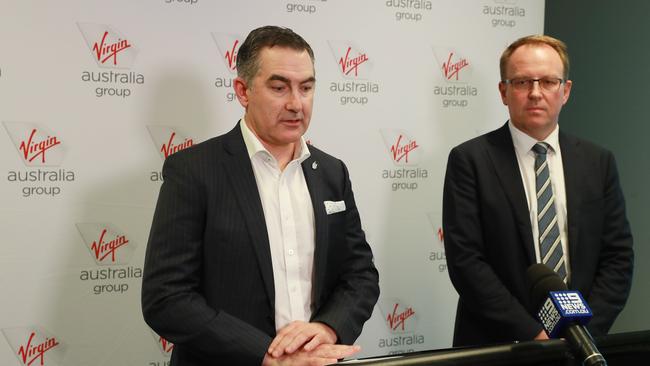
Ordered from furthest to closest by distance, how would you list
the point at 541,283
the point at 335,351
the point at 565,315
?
the point at 335,351
the point at 541,283
the point at 565,315

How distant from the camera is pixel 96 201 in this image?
2428 millimetres

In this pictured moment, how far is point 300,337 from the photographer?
179 centimetres

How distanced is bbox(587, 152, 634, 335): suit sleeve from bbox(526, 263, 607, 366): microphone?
1.29m

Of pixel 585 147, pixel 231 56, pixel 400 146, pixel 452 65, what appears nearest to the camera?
pixel 585 147

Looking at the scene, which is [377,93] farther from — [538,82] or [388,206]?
[538,82]

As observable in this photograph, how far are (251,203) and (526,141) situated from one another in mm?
1100

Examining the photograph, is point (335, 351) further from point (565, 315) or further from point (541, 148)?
point (541, 148)

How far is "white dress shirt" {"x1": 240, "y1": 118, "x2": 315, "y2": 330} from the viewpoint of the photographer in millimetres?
1919

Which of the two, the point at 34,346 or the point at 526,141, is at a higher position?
the point at 526,141

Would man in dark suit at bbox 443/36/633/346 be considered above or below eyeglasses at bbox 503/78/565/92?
below

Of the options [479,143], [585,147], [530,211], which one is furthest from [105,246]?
[585,147]

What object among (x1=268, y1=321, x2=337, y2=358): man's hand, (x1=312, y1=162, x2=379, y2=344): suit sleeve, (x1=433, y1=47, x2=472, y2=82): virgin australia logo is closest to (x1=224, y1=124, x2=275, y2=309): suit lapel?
(x1=268, y1=321, x2=337, y2=358): man's hand

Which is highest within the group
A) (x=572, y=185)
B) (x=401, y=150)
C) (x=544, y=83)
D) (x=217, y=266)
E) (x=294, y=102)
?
(x=544, y=83)

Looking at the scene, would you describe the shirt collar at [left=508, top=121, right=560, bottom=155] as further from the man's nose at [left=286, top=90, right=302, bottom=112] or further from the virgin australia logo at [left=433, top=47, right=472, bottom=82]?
the man's nose at [left=286, top=90, right=302, bottom=112]
